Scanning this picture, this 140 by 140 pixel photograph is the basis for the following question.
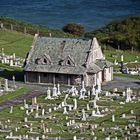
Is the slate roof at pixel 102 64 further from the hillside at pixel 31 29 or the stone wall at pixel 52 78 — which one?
the hillside at pixel 31 29

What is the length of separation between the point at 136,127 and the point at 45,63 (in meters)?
27.1

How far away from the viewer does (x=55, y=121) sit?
91.1 metres

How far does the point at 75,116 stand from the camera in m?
93.3

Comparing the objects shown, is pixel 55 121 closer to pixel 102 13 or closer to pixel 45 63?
pixel 45 63

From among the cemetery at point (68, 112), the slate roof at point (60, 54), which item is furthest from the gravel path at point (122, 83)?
the slate roof at point (60, 54)

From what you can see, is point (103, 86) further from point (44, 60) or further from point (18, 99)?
point (18, 99)

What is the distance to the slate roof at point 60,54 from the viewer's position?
362ft

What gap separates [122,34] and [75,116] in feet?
172

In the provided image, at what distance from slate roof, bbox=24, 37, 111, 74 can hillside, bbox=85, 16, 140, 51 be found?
27313 mm

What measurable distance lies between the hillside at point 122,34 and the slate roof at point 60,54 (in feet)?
→ 89.6

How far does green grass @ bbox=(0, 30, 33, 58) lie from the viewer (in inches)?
5153

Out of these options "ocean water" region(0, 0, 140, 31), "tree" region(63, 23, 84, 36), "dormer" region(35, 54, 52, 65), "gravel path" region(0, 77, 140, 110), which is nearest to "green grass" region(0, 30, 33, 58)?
"tree" region(63, 23, 84, 36)

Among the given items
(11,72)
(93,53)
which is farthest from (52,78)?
(11,72)

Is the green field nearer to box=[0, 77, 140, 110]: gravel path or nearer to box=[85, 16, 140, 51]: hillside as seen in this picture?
box=[85, 16, 140, 51]: hillside
